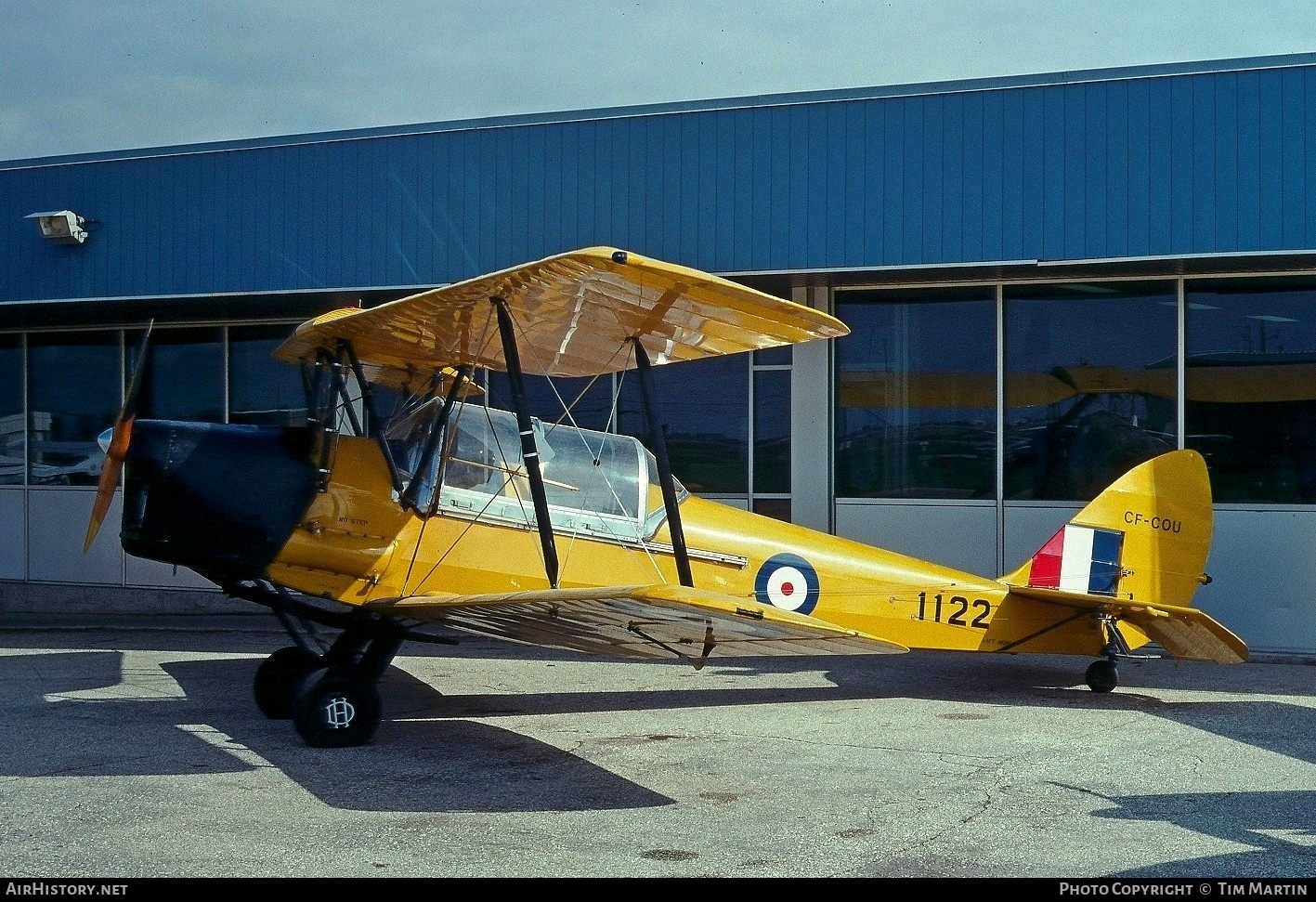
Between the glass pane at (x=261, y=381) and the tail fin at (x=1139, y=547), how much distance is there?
333 inches

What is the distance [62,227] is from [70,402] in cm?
272

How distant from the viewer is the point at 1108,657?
869 centimetres

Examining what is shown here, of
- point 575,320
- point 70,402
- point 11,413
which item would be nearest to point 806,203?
point 575,320

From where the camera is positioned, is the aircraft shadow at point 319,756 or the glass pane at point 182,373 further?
the glass pane at point 182,373

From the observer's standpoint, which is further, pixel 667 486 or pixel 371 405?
pixel 371 405

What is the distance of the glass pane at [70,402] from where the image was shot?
14.8m

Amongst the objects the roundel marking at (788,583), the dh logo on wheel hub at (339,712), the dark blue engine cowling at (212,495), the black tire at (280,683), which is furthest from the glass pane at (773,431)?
the dh logo on wheel hub at (339,712)

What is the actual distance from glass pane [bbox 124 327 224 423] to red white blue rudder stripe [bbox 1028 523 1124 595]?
9459mm

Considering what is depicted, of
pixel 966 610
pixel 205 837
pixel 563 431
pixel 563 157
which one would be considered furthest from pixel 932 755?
pixel 563 157

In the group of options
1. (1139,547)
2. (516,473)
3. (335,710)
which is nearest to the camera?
(335,710)

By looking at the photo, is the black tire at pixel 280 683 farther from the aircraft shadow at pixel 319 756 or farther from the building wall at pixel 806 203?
the building wall at pixel 806 203

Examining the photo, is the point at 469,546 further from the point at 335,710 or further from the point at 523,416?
the point at 523,416

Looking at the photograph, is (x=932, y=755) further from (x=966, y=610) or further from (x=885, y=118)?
(x=885, y=118)

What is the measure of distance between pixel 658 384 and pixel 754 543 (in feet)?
15.2
